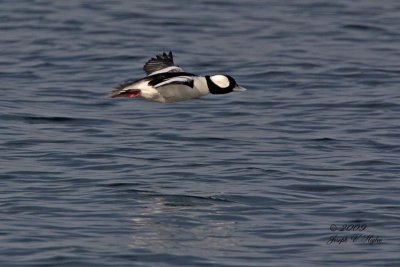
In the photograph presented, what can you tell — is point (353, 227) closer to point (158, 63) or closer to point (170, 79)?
point (170, 79)

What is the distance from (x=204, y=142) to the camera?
19656 millimetres

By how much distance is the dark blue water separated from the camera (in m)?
14.3

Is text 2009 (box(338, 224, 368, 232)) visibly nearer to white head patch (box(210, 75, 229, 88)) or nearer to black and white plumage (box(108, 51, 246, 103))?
black and white plumage (box(108, 51, 246, 103))

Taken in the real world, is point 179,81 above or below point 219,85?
above

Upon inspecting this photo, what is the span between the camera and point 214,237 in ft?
47.6

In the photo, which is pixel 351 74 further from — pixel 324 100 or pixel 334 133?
pixel 334 133

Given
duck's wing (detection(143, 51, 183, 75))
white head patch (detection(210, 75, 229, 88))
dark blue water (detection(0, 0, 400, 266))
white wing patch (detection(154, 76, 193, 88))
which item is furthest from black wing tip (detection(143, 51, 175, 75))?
white wing patch (detection(154, 76, 193, 88))

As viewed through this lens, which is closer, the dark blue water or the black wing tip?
the dark blue water

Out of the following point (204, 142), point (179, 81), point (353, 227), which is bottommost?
point (204, 142)

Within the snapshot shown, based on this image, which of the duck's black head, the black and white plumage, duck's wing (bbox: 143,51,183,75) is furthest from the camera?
duck's wing (bbox: 143,51,183,75)

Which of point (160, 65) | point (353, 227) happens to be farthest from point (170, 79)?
point (353, 227)

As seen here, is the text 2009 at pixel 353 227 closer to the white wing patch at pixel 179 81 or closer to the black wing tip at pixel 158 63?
the white wing patch at pixel 179 81

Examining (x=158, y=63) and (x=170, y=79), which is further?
→ (x=158, y=63)

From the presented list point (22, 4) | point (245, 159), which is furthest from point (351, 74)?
point (22, 4)
